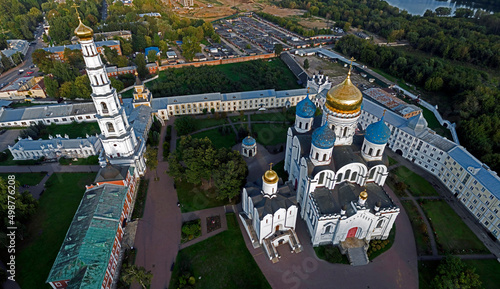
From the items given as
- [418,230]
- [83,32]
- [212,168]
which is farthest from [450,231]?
[83,32]

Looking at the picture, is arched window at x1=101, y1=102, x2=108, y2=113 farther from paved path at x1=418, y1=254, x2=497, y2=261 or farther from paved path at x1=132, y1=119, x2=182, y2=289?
paved path at x1=418, y1=254, x2=497, y2=261

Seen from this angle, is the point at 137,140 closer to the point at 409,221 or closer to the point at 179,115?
the point at 179,115

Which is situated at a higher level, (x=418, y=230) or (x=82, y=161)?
(x=82, y=161)

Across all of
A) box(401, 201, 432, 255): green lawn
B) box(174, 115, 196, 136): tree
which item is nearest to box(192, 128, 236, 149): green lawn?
box(174, 115, 196, 136): tree

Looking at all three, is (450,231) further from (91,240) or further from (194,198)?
(91,240)

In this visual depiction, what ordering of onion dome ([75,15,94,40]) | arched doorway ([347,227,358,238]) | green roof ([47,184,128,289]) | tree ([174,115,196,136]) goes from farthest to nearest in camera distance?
1. tree ([174,115,196,136])
2. arched doorway ([347,227,358,238])
3. onion dome ([75,15,94,40])
4. green roof ([47,184,128,289])

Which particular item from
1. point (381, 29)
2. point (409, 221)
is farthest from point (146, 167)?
point (381, 29)

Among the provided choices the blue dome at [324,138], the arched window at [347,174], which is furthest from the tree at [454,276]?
the blue dome at [324,138]
